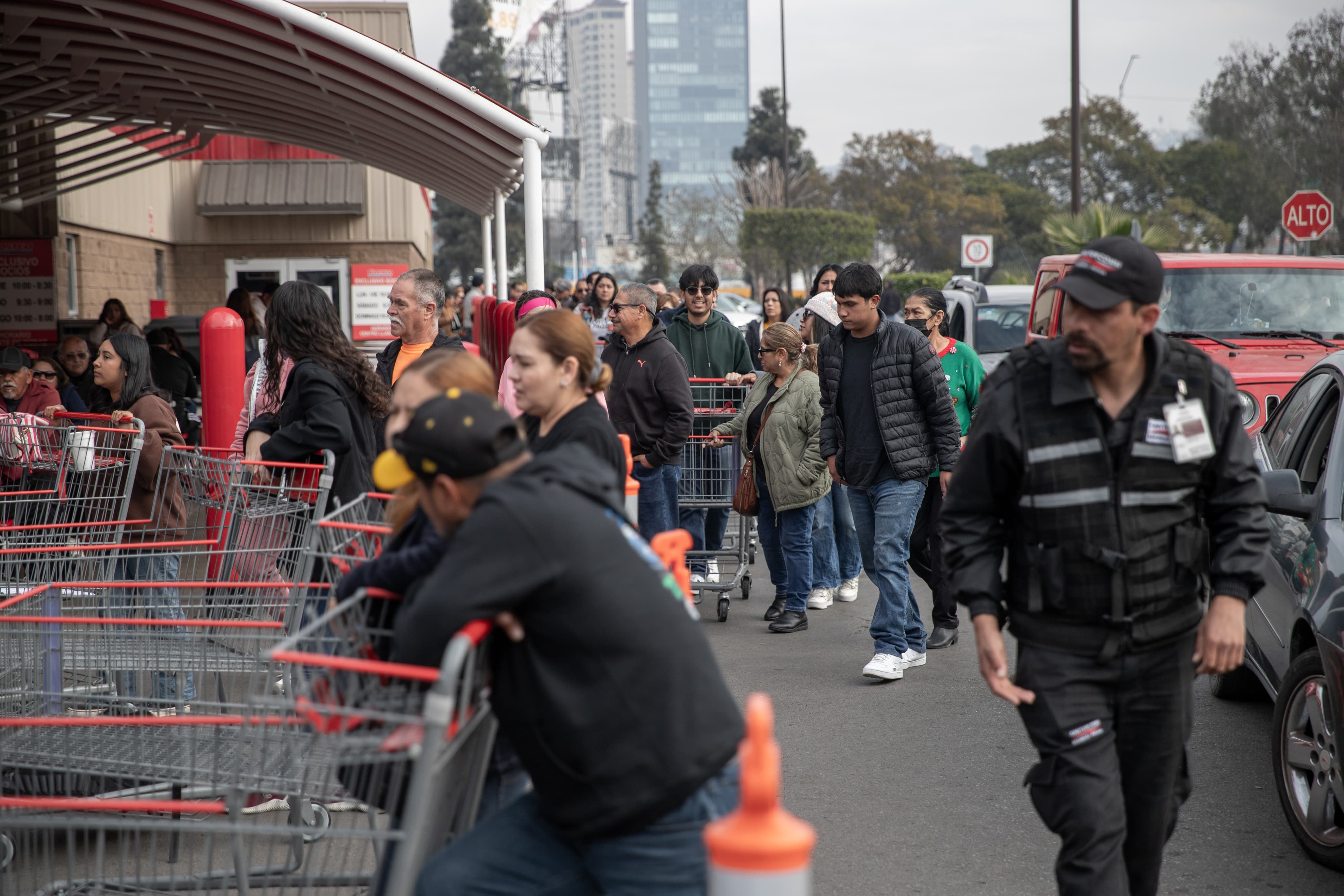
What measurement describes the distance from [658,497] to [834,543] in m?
1.56

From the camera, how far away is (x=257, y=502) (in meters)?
4.85

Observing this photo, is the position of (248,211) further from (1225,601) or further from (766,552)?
(1225,601)

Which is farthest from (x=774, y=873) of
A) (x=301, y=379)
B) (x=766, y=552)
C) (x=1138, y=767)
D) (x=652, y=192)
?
(x=652, y=192)

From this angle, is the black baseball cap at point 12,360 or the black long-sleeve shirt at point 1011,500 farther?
the black baseball cap at point 12,360

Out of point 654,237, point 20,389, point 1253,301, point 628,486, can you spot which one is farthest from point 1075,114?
point 654,237

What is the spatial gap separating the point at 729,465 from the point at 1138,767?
5677 mm

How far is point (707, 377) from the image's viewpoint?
9.48 m

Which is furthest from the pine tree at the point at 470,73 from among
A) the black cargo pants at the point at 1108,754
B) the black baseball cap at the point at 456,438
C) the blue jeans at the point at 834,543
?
the black baseball cap at the point at 456,438

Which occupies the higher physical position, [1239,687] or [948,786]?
[1239,687]

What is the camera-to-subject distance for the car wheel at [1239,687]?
20.7ft

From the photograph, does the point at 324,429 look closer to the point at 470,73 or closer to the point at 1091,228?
the point at 1091,228

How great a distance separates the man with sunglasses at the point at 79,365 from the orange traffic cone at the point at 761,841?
382 inches

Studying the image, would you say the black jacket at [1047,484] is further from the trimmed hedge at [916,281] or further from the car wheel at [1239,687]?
the trimmed hedge at [916,281]

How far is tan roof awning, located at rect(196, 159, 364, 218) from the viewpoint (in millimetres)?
23875
